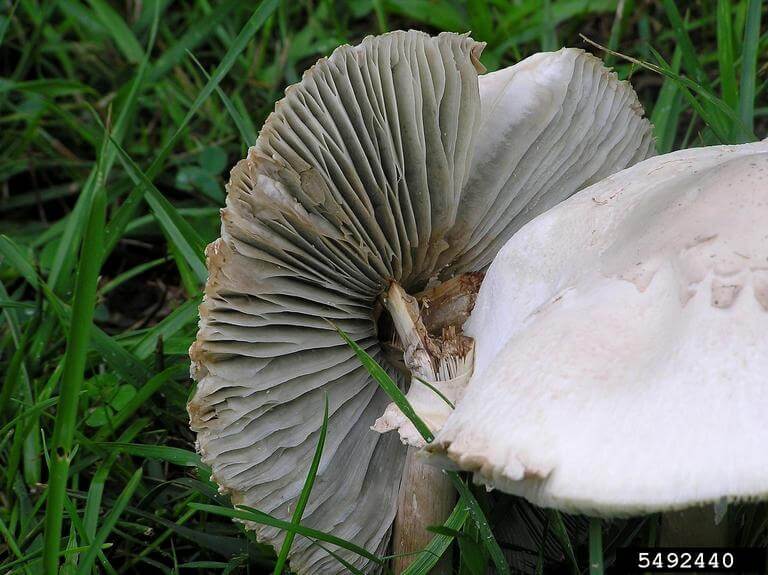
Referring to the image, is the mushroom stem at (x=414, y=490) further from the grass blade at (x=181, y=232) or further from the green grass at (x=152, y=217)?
the grass blade at (x=181, y=232)

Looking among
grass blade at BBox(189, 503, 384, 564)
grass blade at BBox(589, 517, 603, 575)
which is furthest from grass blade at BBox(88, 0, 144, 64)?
grass blade at BBox(589, 517, 603, 575)

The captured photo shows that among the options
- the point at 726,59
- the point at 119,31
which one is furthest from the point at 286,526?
the point at 119,31

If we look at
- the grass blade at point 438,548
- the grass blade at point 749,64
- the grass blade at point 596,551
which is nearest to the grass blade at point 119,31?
the grass blade at point 749,64

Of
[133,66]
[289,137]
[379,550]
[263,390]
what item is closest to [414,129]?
[289,137]

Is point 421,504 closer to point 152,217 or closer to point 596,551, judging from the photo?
point 596,551

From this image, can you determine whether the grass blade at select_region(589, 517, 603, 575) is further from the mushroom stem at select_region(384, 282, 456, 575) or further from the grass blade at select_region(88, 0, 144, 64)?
the grass blade at select_region(88, 0, 144, 64)
